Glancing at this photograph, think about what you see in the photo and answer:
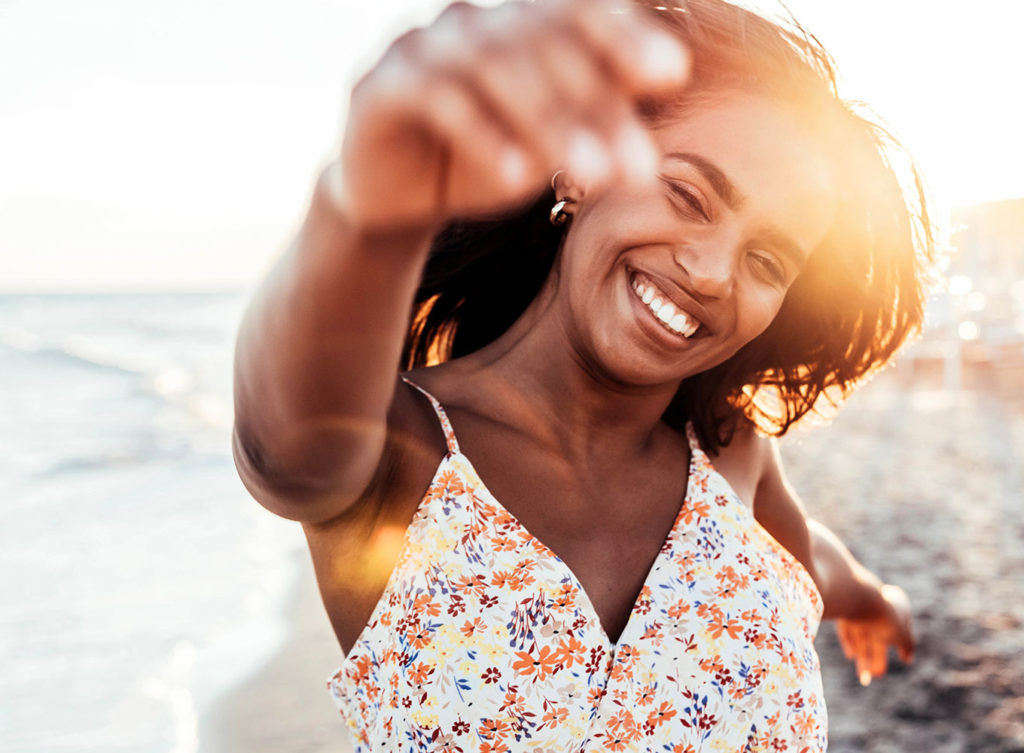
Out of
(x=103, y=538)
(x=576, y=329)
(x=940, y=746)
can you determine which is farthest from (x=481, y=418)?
(x=103, y=538)

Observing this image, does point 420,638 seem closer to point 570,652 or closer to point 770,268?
point 570,652

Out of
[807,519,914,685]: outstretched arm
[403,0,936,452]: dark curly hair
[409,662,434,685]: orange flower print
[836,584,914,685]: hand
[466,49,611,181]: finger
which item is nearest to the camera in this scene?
[466,49,611,181]: finger

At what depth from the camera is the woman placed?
0.95 m

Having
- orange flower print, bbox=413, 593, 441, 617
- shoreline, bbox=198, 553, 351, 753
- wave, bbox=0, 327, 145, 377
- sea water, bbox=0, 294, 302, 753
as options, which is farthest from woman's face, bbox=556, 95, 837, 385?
wave, bbox=0, 327, 145, 377

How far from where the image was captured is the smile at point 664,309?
5.05 ft

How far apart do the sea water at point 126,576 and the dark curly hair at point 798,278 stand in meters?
2.79

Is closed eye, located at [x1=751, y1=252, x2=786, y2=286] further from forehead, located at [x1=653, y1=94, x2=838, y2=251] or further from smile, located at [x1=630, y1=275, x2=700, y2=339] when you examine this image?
smile, located at [x1=630, y1=275, x2=700, y2=339]

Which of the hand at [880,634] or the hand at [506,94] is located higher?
the hand at [506,94]

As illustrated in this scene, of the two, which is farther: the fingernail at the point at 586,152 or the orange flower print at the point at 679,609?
the orange flower print at the point at 679,609

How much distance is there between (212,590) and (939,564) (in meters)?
4.35

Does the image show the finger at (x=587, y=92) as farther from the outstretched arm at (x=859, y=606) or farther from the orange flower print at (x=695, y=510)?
the outstretched arm at (x=859, y=606)

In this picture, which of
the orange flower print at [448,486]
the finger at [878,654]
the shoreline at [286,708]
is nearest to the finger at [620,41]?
the orange flower print at [448,486]

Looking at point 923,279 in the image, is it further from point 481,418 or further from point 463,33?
point 463,33

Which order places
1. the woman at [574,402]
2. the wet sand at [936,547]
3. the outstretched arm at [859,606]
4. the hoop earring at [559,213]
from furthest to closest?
the wet sand at [936,547] → the outstretched arm at [859,606] → the hoop earring at [559,213] → the woman at [574,402]
